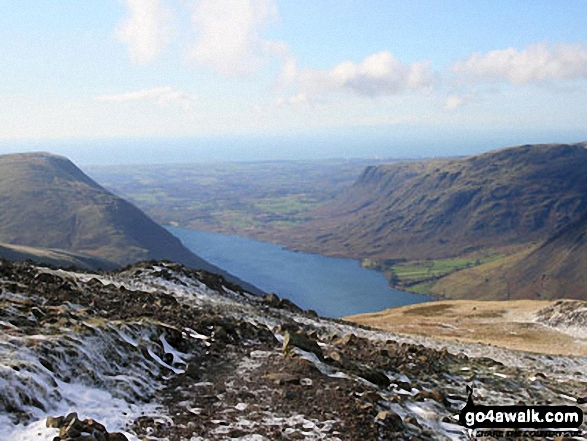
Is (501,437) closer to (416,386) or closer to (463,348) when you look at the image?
Answer: (416,386)

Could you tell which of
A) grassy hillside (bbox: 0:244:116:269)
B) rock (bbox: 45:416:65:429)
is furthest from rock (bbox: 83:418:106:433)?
grassy hillside (bbox: 0:244:116:269)

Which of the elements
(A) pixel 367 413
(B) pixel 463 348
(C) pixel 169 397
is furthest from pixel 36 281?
(B) pixel 463 348

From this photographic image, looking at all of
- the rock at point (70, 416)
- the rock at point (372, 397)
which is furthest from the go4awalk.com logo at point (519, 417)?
the rock at point (70, 416)

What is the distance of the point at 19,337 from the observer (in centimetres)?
1523

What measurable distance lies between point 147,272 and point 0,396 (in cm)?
2660

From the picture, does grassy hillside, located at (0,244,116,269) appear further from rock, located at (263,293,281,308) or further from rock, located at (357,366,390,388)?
rock, located at (357,366,390,388)

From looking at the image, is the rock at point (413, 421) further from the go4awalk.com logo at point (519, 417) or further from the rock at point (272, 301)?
the rock at point (272, 301)

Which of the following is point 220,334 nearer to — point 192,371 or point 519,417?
point 192,371

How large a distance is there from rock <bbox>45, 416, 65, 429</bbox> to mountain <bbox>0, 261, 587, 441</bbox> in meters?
0.03

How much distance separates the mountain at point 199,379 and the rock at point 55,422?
0.03m

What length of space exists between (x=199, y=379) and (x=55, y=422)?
671 cm

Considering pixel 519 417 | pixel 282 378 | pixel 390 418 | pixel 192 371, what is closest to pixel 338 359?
pixel 282 378

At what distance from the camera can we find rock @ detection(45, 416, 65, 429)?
11.3 metres

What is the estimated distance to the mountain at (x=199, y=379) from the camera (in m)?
12.9
